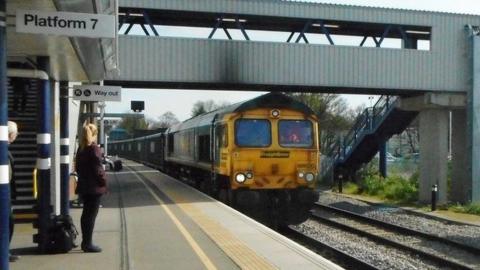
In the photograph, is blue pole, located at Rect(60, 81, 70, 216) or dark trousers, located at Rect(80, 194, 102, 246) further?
blue pole, located at Rect(60, 81, 70, 216)

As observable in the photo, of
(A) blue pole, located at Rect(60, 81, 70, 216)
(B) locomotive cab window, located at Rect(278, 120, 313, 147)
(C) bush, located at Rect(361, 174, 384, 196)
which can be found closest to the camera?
(A) blue pole, located at Rect(60, 81, 70, 216)

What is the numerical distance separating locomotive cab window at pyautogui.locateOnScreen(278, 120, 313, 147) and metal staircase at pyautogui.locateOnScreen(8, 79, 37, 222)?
18.7ft

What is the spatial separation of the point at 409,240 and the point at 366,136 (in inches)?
492

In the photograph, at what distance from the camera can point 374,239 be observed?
13.7 meters

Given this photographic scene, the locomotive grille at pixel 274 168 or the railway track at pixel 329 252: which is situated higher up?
the locomotive grille at pixel 274 168

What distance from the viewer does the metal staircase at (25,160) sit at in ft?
35.9

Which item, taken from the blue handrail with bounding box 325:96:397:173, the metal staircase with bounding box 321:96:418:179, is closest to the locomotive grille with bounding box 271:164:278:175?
the metal staircase with bounding box 321:96:418:179

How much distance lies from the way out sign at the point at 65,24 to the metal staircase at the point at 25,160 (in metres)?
5.50

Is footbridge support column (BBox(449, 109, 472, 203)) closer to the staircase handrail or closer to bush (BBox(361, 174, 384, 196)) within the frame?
the staircase handrail

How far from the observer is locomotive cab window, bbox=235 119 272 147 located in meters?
13.6

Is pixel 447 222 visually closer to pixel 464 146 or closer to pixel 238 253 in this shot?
pixel 464 146

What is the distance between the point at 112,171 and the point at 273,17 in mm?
15793

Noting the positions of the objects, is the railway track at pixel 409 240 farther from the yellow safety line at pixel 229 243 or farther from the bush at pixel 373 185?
the bush at pixel 373 185

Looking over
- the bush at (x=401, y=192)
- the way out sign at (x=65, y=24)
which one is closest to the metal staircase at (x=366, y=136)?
the bush at (x=401, y=192)
